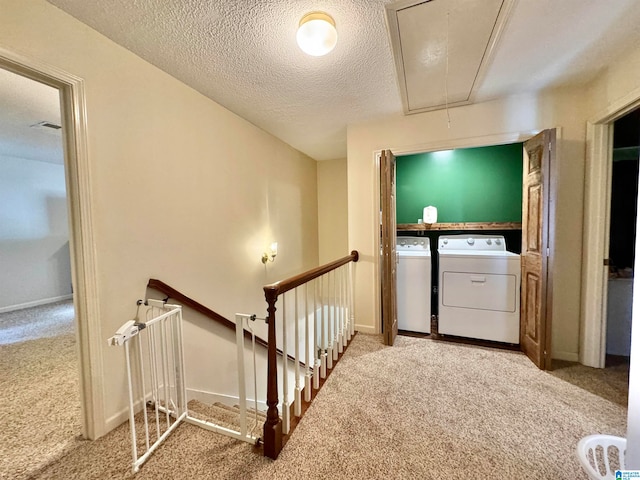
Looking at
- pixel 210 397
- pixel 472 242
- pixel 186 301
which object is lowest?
pixel 210 397

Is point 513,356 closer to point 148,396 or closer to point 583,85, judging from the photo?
point 583,85

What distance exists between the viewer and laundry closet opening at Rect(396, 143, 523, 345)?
8.39 ft

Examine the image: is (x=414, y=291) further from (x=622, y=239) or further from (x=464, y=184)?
(x=622, y=239)

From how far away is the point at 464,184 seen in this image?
3.21 meters

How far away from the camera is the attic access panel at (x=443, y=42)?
1.36 metres

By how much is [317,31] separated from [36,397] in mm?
3072

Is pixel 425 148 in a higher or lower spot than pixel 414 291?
higher

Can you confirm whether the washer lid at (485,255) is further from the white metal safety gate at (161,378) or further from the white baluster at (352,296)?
the white metal safety gate at (161,378)

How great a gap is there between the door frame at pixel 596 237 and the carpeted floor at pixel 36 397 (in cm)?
372

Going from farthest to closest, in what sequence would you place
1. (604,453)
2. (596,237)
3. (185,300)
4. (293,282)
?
(596,237)
(185,300)
(293,282)
(604,453)

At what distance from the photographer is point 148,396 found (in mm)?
1749

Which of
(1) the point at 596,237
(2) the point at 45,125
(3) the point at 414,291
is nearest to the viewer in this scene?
(1) the point at 596,237

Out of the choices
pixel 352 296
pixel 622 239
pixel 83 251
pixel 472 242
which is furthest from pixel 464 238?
pixel 83 251

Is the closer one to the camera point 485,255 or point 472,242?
point 485,255
